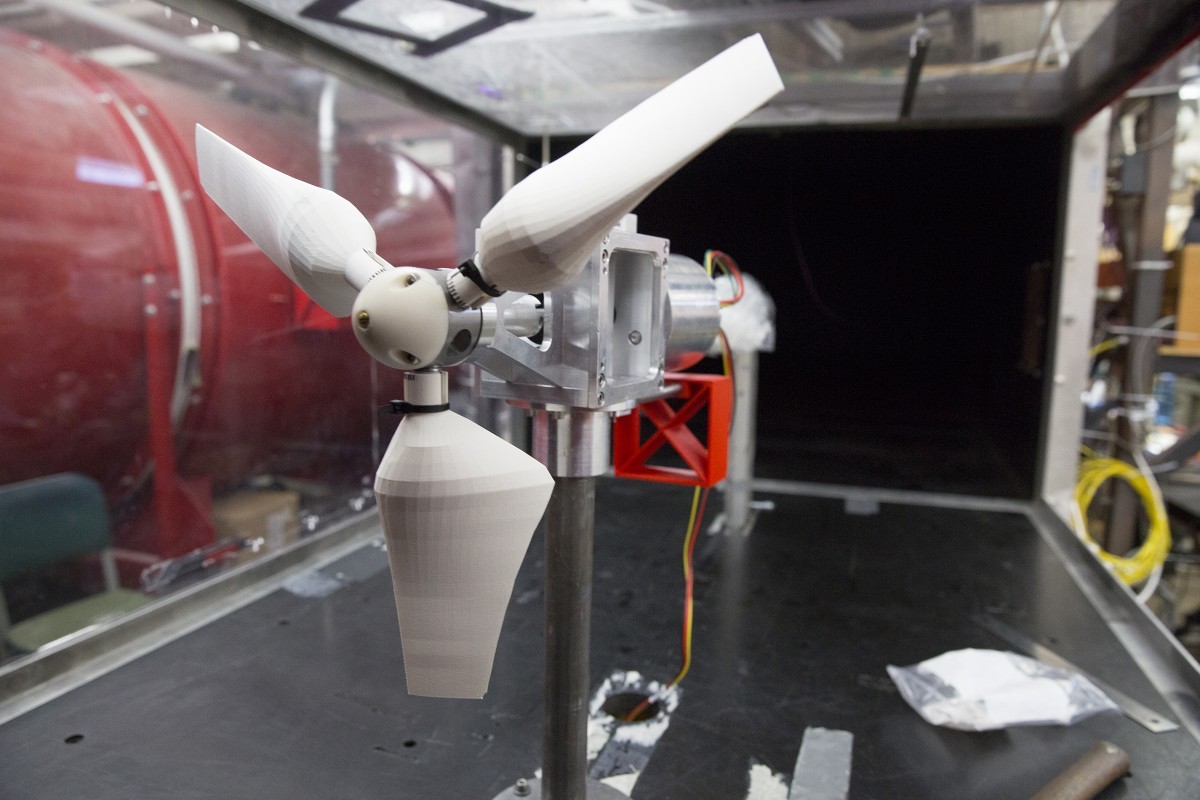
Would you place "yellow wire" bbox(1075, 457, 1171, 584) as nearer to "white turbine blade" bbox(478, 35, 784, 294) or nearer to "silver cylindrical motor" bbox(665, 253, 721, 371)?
"silver cylindrical motor" bbox(665, 253, 721, 371)

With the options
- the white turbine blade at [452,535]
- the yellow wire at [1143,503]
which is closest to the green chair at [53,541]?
the white turbine blade at [452,535]

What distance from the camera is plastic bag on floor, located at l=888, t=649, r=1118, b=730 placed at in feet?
4.57

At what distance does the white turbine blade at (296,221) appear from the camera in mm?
784

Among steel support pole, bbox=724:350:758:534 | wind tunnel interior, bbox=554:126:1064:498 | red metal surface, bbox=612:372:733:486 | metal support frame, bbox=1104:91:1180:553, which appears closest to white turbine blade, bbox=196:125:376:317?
red metal surface, bbox=612:372:733:486

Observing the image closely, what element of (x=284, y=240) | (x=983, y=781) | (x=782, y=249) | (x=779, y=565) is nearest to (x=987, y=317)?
(x=782, y=249)

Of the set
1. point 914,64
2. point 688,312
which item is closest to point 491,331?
point 688,312

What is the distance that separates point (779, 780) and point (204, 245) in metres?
1.87

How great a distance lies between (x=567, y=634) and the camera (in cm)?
100

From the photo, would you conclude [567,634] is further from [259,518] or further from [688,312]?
[259,518]

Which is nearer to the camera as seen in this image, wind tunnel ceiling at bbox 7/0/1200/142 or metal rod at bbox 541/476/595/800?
metal rod at bbox 541/476/595/800

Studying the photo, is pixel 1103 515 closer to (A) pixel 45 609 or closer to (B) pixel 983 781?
(B) pixel 983 781

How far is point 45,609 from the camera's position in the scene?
1.76 m

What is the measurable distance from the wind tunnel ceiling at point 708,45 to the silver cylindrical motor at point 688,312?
0.97m

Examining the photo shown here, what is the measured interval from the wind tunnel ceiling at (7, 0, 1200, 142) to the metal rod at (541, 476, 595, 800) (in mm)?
1364
